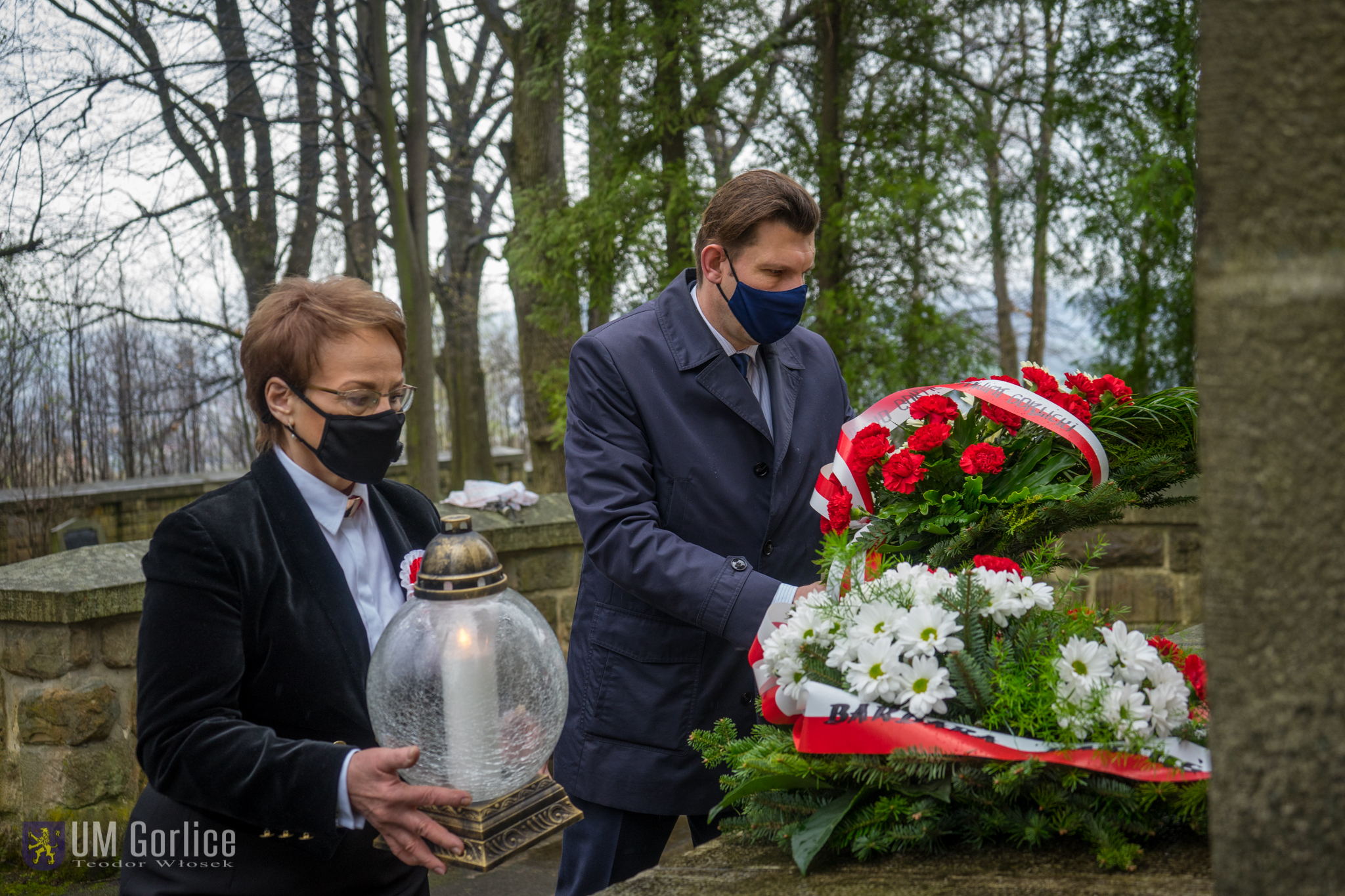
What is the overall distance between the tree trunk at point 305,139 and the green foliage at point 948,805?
7.46m

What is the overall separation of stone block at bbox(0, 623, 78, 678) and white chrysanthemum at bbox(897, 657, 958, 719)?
9.70 ft

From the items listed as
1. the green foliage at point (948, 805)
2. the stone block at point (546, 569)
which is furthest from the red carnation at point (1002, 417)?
the stone block at point (546, 569)

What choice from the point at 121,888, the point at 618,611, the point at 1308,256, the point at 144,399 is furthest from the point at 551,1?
the point at 1308,256

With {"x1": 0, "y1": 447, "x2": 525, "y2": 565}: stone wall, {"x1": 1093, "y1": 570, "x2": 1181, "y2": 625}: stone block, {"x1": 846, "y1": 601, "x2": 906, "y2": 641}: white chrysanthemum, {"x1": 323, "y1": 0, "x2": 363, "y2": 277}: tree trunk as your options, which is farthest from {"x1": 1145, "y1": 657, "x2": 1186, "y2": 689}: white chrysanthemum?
{"x1": 323, "y1": 0, "x2": 363, "y2": 277}: tree trunk

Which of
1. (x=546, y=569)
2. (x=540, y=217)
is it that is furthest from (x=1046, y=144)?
(x=546, y=569)

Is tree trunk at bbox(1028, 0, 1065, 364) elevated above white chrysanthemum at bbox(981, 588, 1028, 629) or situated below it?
above

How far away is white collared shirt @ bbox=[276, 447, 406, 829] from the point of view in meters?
1.88

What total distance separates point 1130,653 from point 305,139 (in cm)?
941

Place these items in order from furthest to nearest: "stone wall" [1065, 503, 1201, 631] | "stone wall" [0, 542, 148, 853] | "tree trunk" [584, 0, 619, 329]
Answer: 1. "tree trunk" [584, 0, 619, 329]
2. "stone wall" [1065, 503, 1201, 631]
3. "stone wall" [0, 542, 148, 853]

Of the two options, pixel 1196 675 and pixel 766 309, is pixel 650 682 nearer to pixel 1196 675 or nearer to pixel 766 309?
pixel 766 309

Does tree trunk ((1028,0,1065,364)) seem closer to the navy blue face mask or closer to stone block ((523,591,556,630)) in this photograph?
stone block ((523,591,556,630))

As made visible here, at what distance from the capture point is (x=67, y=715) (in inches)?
133

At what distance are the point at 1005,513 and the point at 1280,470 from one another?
1050 mm

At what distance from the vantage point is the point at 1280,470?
77 cm
